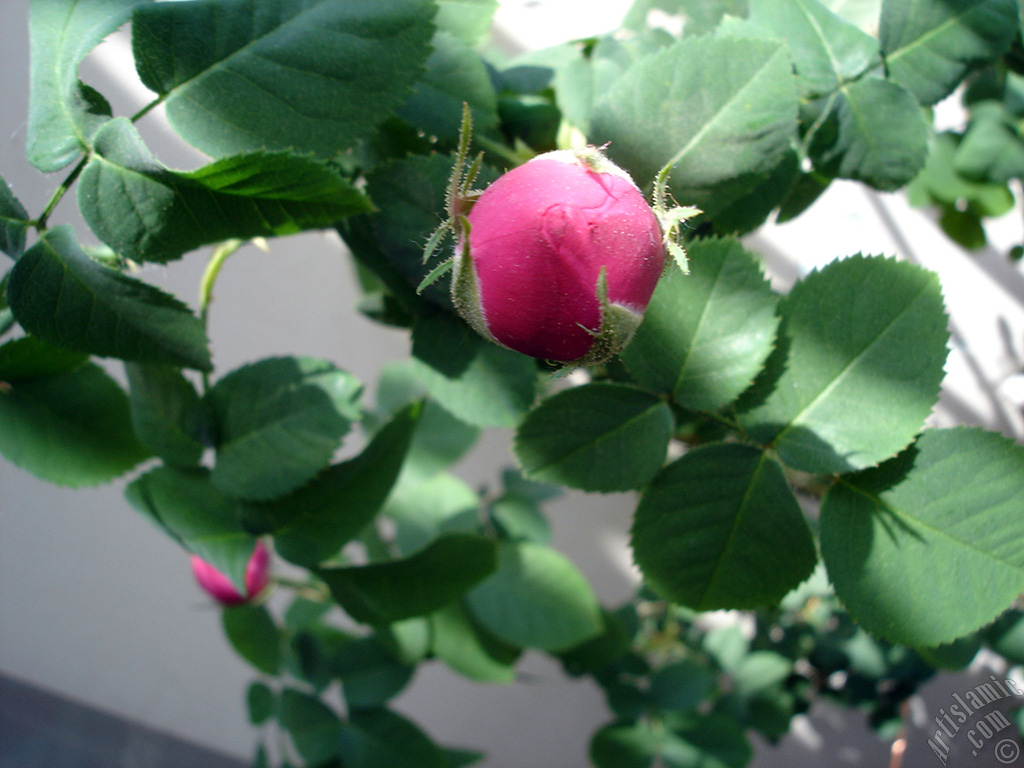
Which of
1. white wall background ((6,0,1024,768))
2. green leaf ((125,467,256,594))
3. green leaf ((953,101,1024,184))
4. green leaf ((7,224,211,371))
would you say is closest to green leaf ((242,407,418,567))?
green leaf ((125,467,256,594))

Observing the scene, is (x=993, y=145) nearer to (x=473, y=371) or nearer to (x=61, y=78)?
(x=473, y=371)

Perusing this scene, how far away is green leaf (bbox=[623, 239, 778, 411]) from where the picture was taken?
0.89ft

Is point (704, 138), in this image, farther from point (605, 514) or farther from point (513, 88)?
point (605, 514)

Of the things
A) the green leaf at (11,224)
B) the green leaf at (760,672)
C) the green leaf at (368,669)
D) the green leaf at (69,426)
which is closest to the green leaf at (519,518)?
the green leaf at (368,669)

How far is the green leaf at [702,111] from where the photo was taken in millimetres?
261

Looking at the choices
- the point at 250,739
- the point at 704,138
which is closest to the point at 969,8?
the point at 704,138

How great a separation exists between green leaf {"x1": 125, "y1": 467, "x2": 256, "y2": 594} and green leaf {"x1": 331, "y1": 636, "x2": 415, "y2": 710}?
0.89ft

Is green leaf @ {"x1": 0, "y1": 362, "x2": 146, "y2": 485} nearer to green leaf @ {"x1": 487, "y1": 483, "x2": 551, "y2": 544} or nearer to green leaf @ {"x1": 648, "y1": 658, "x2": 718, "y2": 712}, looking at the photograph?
green leaf @ {"x1": 487, "y1": 483, "x2": 551, "y2": 544}

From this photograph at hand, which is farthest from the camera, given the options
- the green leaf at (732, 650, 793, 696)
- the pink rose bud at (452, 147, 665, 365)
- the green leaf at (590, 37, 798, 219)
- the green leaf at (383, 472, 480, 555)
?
the green leaf at (732, 650, 793, 696)

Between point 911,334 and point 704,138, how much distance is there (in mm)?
119

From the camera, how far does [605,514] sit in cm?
118

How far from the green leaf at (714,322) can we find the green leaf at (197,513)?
25 cm

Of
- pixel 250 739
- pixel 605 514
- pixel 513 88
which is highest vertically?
pixel 513 88

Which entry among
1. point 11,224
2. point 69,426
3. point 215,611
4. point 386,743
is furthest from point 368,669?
point 215,611
